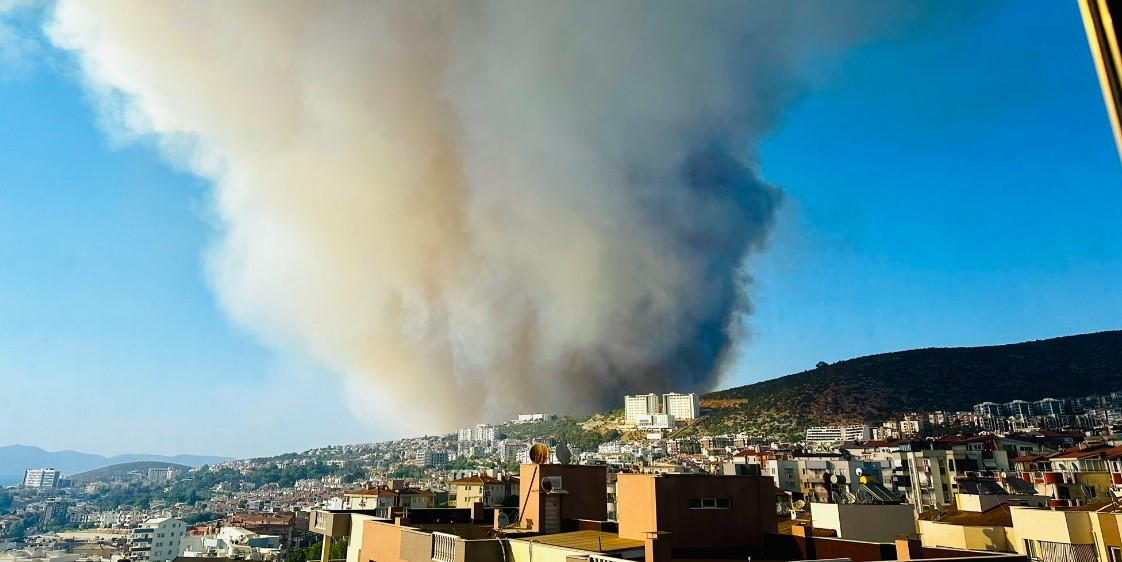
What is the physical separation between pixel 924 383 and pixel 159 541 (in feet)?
383

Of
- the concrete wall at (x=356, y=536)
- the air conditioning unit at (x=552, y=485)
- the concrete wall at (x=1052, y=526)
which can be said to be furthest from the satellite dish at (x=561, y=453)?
the concrete wall at (x=1052, y=526)

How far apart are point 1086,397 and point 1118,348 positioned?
17181 millimetres

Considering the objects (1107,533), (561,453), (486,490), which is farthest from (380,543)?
(486,490)

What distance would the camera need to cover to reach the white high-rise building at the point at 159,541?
298ft

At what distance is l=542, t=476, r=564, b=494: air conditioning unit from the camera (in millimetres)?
15833

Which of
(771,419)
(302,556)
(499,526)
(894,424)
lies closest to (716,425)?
(771,419)

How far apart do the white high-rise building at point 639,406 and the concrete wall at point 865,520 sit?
12850 cm

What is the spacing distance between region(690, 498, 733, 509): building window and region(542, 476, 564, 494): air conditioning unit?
3863mm

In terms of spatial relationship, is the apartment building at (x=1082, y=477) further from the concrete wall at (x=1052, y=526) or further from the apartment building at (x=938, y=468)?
the concrete wall at (x=1052, y=526)

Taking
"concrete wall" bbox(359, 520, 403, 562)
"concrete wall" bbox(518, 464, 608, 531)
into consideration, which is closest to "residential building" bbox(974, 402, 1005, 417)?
"concrete wall" bbox(518, 464, 608, 531)

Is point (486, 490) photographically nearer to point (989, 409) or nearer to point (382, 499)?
point (382, 499)

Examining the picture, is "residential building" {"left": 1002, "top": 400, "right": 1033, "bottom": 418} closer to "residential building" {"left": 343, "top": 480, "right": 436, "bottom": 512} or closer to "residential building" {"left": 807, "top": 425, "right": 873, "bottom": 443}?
"residential building" {"left": 807, "top": 425, "right": 873, "bottom": 443}

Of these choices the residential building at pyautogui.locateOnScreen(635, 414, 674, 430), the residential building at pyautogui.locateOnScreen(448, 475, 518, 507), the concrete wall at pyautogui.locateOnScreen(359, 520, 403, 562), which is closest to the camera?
the concrete wall at pyautogui.locateOnScreen(359, 520, 403, 562)

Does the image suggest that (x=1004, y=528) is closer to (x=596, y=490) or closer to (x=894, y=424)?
(x=596, y=490)
